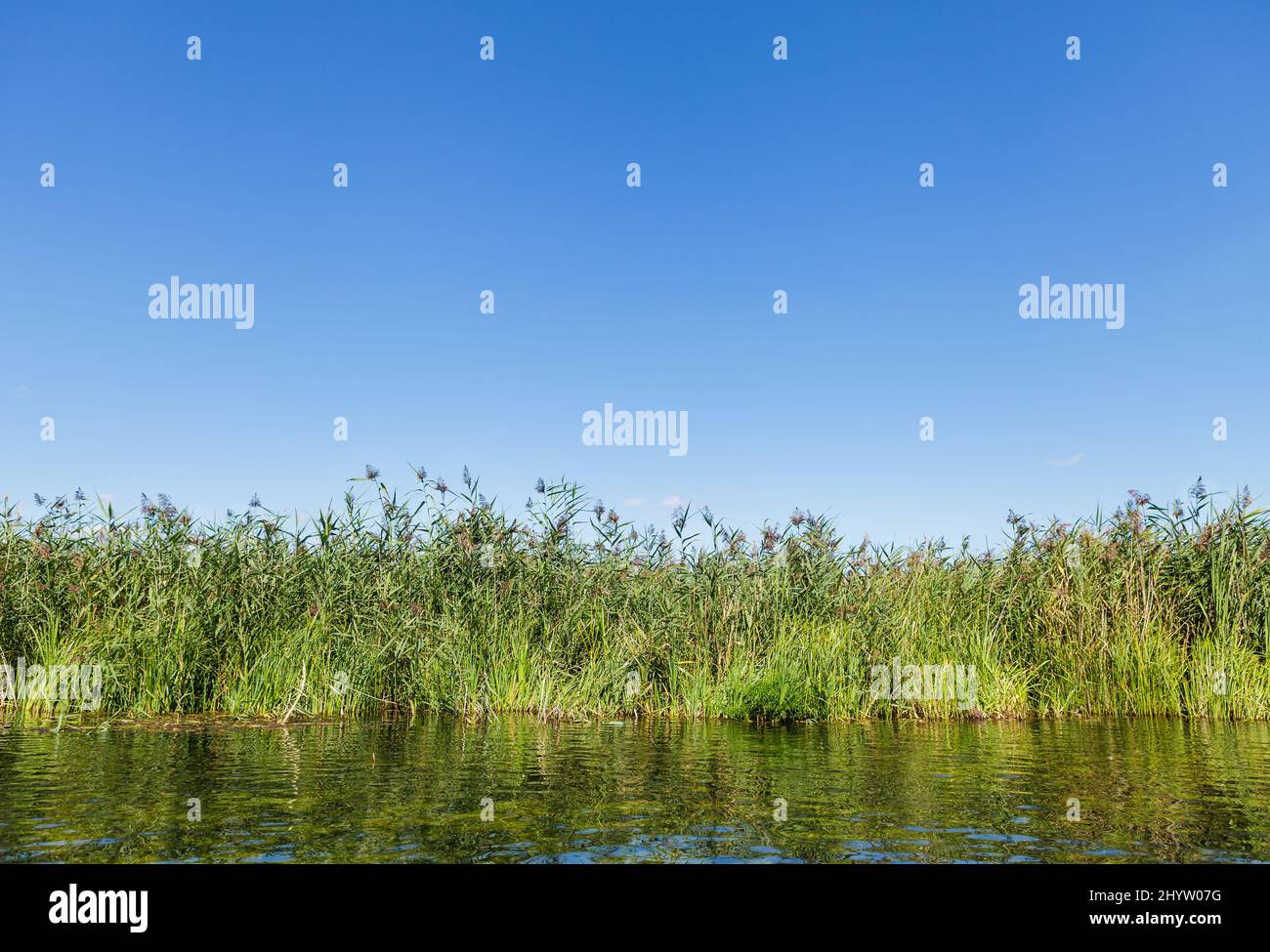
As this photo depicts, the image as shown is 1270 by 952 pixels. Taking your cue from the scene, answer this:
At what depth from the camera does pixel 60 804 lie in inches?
320

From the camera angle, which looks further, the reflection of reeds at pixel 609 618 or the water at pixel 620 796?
the reflection of reeds at pixel 609 618

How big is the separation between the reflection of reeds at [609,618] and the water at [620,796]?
183 centimetres

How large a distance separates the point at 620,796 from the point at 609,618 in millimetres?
7696

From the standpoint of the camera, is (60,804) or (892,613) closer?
(60,804)

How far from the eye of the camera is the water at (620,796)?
273 inches

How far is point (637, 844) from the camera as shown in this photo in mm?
7031

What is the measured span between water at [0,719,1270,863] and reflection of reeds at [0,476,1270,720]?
1.83m

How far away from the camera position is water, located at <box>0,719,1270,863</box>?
273 inches
